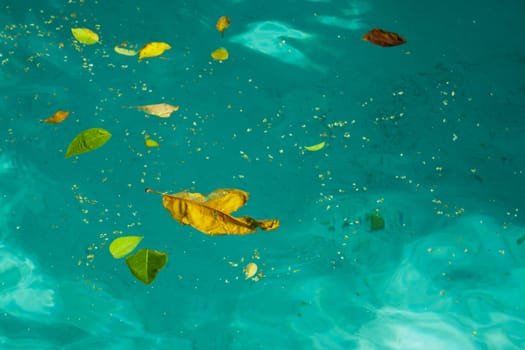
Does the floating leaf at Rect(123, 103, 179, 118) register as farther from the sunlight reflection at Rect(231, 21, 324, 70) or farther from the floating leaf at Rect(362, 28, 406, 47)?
the floating leaf at Rect(362, 28, 406, 47)

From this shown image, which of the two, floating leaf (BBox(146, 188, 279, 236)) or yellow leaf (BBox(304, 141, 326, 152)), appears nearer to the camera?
floating leaf (BBox(146, 188, 279, 236))

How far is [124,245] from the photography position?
2.16 metres

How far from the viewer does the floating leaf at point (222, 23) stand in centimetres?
229

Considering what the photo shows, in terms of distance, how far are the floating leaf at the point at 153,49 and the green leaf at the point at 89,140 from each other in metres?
0.50

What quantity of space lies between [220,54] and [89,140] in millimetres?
861

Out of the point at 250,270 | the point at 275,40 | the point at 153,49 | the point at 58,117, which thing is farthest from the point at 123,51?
the point at 250,270

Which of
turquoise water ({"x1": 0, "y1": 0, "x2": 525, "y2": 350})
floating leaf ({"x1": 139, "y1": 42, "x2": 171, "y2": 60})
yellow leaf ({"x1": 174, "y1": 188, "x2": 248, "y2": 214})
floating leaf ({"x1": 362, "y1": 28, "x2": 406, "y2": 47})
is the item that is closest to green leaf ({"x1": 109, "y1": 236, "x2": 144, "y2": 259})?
turquoise water ({"x1": 0, "y1": 0, "x2": 525, "y2": 350})

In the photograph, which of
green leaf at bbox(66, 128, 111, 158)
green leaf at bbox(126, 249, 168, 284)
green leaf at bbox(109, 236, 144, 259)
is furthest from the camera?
green leaf at bbox(109, 236, 144, 259)

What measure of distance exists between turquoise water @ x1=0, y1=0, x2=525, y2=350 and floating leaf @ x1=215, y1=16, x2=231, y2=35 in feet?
0.08

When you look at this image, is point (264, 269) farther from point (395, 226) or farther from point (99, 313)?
point (99, 313)

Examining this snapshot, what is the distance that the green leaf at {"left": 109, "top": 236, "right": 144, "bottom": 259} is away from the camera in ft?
6.99

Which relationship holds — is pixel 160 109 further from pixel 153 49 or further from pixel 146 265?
pixel 146 265

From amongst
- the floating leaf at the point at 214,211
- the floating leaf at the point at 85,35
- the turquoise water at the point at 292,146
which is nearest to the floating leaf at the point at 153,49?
the turquoise water at the point at 292,146

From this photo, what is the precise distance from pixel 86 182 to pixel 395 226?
5.77 ft
